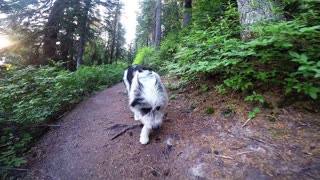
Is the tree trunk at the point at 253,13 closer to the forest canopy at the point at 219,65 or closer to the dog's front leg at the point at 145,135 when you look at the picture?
the forest canopy at the point at 219,65

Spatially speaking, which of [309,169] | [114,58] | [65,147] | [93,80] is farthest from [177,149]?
[114,58]

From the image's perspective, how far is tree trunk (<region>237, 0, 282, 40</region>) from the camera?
399 centimetres

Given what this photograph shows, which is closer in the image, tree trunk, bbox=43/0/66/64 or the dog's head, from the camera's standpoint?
the dog's head

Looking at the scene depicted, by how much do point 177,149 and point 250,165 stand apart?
1197 millimetres

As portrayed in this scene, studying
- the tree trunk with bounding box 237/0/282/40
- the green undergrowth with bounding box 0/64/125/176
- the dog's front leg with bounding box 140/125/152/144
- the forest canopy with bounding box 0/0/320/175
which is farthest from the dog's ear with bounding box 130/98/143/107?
the tree trunk with bounding box 237/0/282/40

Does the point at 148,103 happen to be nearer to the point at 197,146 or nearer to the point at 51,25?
the point at 197,146

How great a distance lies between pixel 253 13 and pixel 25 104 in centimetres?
549

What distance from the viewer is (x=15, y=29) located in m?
11.5

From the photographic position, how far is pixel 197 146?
3.35 m

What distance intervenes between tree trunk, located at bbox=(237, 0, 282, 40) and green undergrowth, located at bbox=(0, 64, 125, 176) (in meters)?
4.90

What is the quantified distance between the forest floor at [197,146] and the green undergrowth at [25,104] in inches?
15.0

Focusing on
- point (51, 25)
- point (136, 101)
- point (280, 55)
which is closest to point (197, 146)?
point (136, 101)

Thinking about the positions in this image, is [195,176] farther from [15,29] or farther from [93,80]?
[15,29]

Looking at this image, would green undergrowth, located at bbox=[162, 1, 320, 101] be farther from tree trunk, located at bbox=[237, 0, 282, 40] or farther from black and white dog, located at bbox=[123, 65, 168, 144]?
black and white dog, located at bbox=[123, 65, 168, 144]
